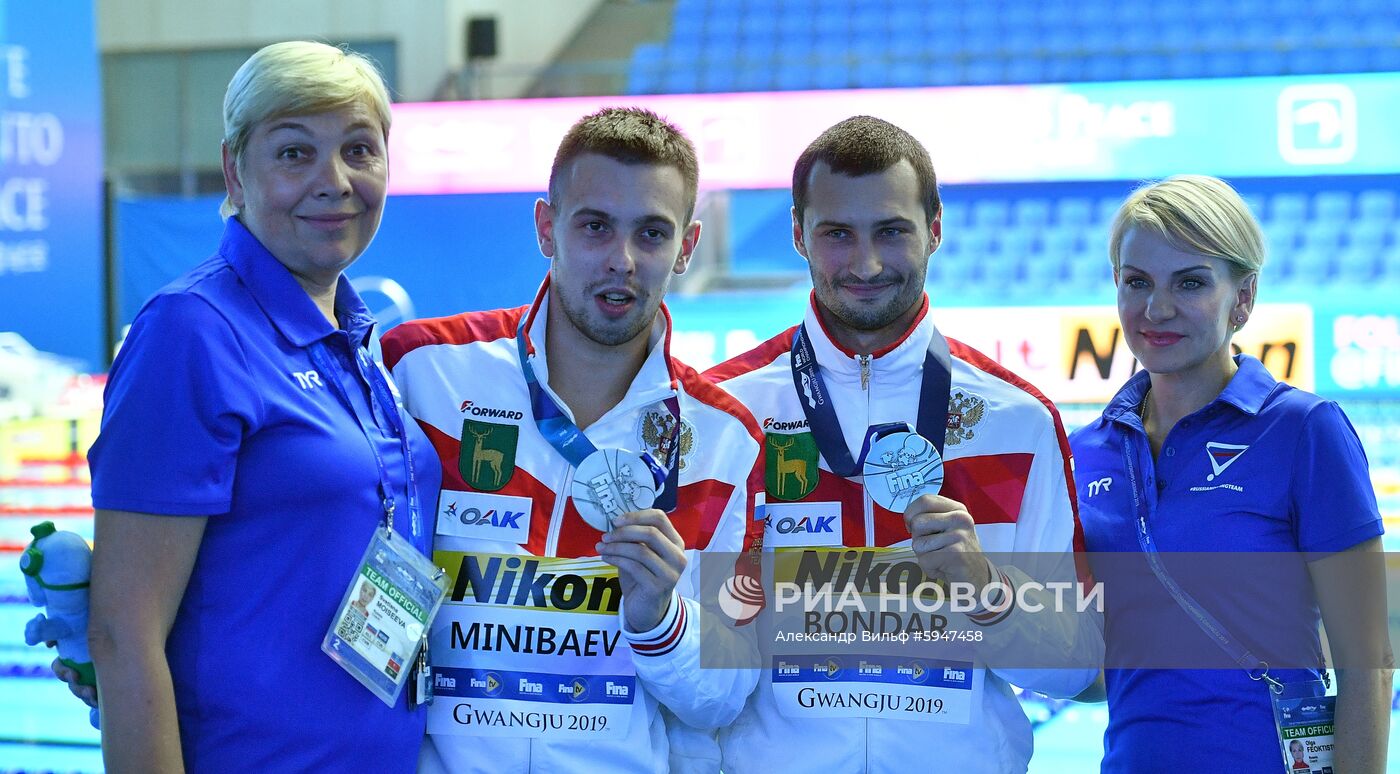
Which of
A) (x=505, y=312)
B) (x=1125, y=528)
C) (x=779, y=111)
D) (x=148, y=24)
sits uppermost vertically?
(x=148, y=24)

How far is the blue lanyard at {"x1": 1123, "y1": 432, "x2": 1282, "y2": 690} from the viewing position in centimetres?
227

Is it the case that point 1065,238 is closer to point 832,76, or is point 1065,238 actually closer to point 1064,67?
point 1064,67

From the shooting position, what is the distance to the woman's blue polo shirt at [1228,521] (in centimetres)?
225

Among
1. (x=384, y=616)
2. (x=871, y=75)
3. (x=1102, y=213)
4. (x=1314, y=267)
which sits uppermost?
(x=871, y=75)

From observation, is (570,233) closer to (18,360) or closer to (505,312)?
(505,312)

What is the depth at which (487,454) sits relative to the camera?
220cm

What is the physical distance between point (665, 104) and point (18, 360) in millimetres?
4971

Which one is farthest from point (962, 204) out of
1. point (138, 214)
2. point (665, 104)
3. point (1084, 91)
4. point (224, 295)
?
point (224, 295)

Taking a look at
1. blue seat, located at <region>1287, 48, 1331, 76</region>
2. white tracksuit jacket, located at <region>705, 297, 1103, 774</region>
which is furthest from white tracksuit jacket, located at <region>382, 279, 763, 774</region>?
blue seat, located at <region>1287, 48, 1331, 76</region>

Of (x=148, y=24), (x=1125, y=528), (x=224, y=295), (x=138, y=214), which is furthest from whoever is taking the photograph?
(x=148, y=24)

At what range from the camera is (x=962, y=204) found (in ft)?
34.3

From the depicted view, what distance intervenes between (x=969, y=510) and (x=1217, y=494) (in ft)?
1.54

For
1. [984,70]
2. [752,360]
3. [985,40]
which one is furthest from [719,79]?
[752,360]

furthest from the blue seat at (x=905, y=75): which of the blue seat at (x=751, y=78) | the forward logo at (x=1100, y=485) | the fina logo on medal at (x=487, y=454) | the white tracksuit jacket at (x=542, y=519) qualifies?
the fina logo on medal at (x=487, y=454)
